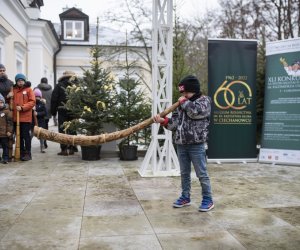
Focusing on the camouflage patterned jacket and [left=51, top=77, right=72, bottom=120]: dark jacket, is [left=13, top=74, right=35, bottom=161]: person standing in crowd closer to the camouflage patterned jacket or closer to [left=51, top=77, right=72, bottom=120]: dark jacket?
[left=51, top=77, right=72, bottom=120]: dark jacket

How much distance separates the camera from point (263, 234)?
4301 millimetres

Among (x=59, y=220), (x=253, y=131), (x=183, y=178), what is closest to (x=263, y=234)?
(x=183, y=178)

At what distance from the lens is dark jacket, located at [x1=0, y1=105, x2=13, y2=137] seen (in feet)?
28.6

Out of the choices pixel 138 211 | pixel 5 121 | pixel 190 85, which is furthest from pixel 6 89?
pixel 190 85

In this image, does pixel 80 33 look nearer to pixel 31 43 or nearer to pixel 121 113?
pixel 31 43

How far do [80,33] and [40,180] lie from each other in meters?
22.8

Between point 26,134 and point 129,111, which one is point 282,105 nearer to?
point 129,111

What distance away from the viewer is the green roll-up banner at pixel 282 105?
873cm

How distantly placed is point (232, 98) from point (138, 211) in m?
4.72

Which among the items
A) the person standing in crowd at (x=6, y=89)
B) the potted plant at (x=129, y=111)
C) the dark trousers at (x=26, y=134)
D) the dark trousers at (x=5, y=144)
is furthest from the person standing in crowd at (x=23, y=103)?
the potted plant at (x=129, y=111)

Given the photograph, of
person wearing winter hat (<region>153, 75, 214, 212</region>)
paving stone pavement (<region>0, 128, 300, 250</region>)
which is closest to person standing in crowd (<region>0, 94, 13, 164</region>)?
paving stone pavement (<region>0, 128, 300, 250</region>)

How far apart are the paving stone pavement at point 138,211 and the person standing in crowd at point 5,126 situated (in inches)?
37.1

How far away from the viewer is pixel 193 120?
5129 mm

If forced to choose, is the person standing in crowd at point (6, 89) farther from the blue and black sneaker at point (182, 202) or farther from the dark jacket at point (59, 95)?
the blue and black sneaker at point (182, 202)
